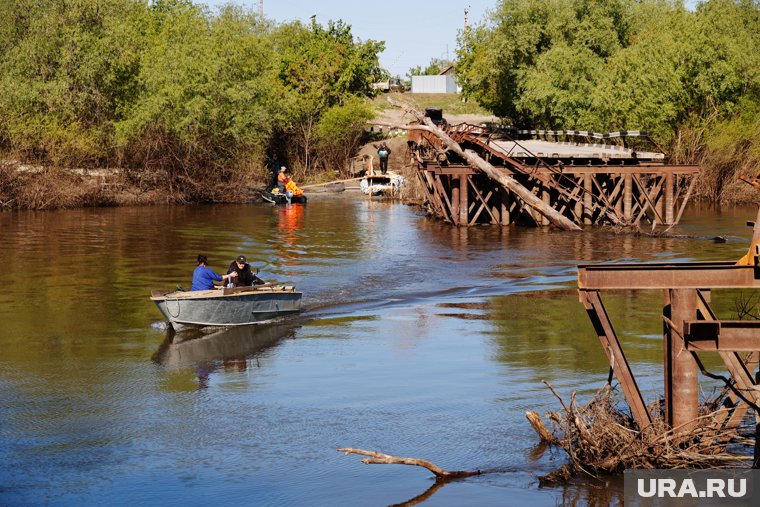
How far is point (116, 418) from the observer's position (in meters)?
15.8

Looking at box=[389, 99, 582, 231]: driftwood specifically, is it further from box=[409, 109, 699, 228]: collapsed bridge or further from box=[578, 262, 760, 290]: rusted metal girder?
box=[578, 262, 760, 290]: rusted metal girder

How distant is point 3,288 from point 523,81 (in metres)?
48.5

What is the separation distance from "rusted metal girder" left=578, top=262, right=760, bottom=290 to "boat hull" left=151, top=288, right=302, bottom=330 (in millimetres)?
11860

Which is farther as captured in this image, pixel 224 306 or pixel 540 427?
pixel 224 306

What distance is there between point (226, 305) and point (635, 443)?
11960mm

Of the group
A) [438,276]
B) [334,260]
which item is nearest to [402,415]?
[438,276]

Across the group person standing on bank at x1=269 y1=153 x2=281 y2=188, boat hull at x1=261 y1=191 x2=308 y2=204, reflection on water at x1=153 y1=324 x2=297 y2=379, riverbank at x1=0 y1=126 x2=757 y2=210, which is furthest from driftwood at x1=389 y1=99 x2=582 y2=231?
person standing on bank at x1=269 y1=153 x2=281 y2=188

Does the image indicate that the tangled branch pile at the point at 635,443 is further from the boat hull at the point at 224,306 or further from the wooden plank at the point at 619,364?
the boat hull at the point at 224,306

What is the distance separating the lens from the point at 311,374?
61.3 feet

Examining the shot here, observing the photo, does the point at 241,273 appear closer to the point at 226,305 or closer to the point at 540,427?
the point at 226,305

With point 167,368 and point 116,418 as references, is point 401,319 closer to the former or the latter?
point 167,368

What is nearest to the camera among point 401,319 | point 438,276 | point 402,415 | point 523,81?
point 402,415

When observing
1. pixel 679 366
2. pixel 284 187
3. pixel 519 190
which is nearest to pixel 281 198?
pixel 284 187

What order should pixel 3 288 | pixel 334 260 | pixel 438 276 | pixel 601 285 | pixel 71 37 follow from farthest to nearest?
pixel 71 37 → pixel 334 260 → pixel 438 276 → pixel 3 288 → pixel 601 285
